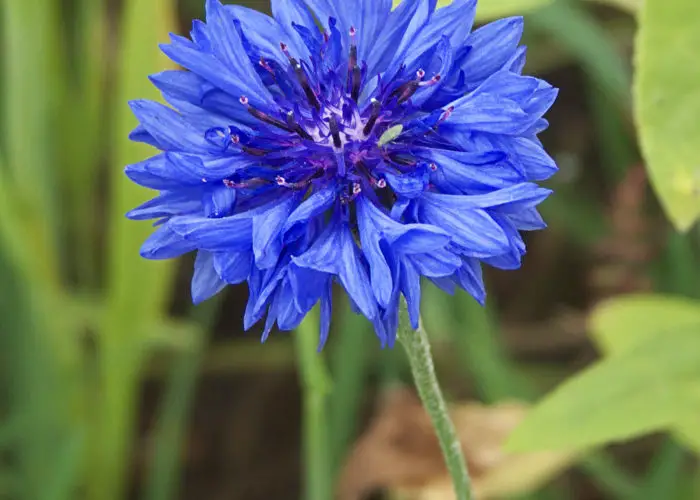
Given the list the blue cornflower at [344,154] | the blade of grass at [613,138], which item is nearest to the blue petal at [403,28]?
the blue cornflower at [344,154]

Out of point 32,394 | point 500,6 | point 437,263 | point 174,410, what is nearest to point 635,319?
point 500,6

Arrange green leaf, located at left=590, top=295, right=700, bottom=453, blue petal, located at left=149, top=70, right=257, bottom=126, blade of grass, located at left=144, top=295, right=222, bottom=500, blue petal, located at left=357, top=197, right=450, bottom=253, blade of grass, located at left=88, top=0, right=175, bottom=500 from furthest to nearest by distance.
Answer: blade of grass, located at left=144, top=295, right=222, bottom=500, blade of grass, located at left=88, top=0, right=175, bottom=500, green leaf, located at left=590, top=295, right=700, bottom=453, blue petal, located at left=149, top=70, right=257, bottom=126, blue petal, located at left=357, top=197, right=450, bottom=253

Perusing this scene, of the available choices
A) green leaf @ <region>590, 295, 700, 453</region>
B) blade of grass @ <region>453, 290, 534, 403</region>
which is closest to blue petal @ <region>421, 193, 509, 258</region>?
green leaf @ <region>590, 295, 700, 453</region>

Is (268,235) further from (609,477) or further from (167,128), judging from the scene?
(609,477)

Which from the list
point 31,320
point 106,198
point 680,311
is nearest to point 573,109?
point 680,311

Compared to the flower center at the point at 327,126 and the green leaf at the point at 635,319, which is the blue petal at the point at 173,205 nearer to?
the flower center at the point at 327,126

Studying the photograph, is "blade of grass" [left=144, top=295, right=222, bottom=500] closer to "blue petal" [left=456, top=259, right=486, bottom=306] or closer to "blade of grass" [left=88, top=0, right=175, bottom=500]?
"blade of grass" [left=88, top=0, right=175, bottom=500]
